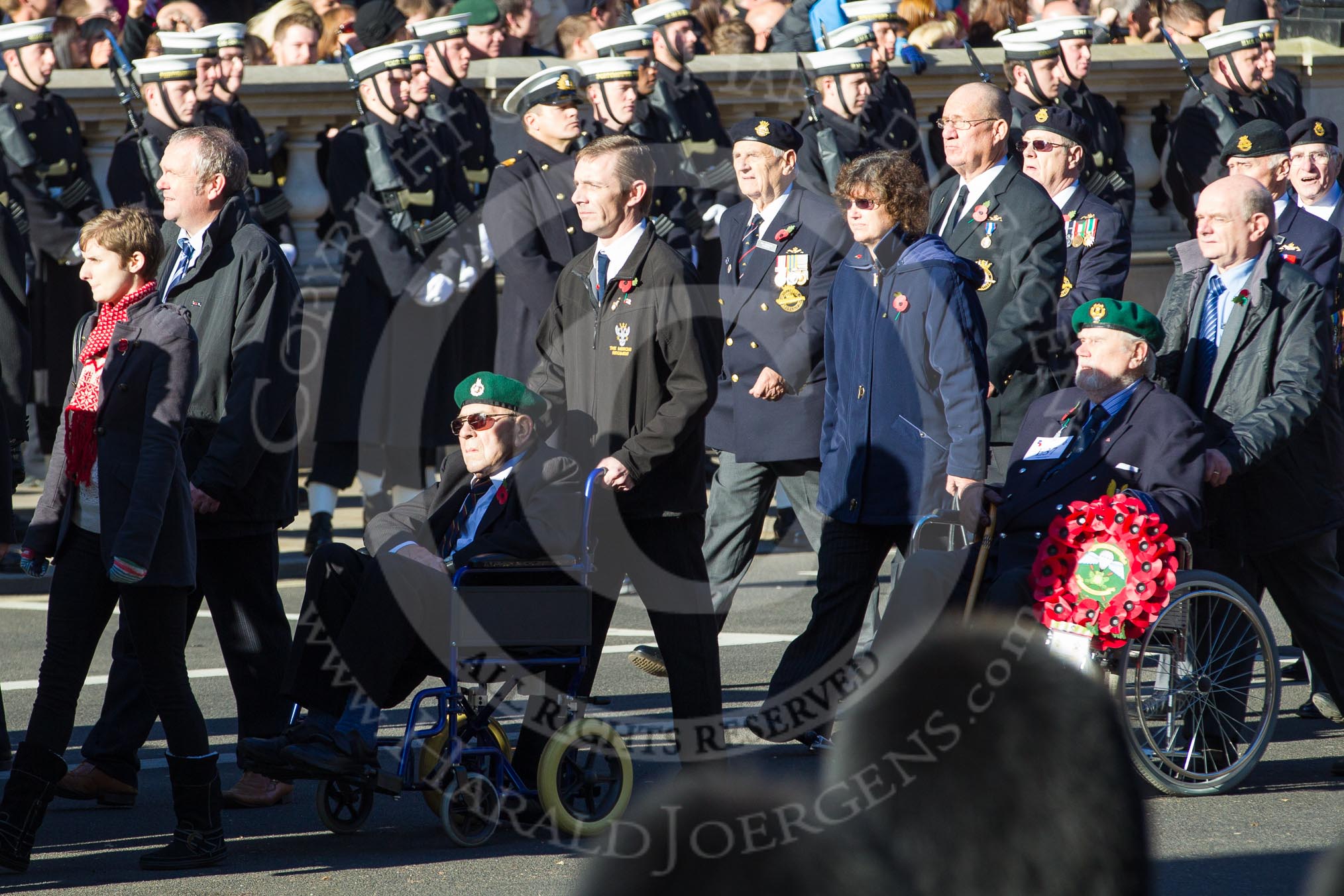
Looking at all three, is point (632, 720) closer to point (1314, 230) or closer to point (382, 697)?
point (382, 697)

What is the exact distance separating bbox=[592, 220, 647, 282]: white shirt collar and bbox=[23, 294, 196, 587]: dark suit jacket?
4.31 ft

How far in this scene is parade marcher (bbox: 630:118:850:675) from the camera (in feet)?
22.8

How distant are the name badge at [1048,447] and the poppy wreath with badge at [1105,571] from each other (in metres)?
0.42

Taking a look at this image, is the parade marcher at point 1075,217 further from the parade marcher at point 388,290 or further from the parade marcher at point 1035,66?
the parade marcher at point 388,290

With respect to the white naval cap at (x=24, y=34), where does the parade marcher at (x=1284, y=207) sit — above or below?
below

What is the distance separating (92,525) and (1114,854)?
4093mm

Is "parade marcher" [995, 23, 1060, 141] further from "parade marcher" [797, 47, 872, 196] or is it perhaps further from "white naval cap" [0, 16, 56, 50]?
"white naval cap" [0, 16, 56, 50]

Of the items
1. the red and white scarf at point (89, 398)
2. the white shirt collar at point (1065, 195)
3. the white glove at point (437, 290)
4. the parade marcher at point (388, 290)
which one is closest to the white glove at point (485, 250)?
the parade marcher at point (388, 290)

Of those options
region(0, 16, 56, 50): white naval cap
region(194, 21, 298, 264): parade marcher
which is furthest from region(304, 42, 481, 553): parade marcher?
region(0, 16, 56, 50): white naval cap

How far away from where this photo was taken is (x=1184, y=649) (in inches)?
219

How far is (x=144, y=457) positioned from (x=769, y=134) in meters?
3.33

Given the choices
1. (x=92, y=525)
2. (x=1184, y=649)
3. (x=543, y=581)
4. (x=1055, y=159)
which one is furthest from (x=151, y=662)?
(x=1055, y=159)

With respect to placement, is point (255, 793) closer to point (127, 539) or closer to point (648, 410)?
point (127, 539)

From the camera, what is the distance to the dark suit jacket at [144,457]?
470 cm
